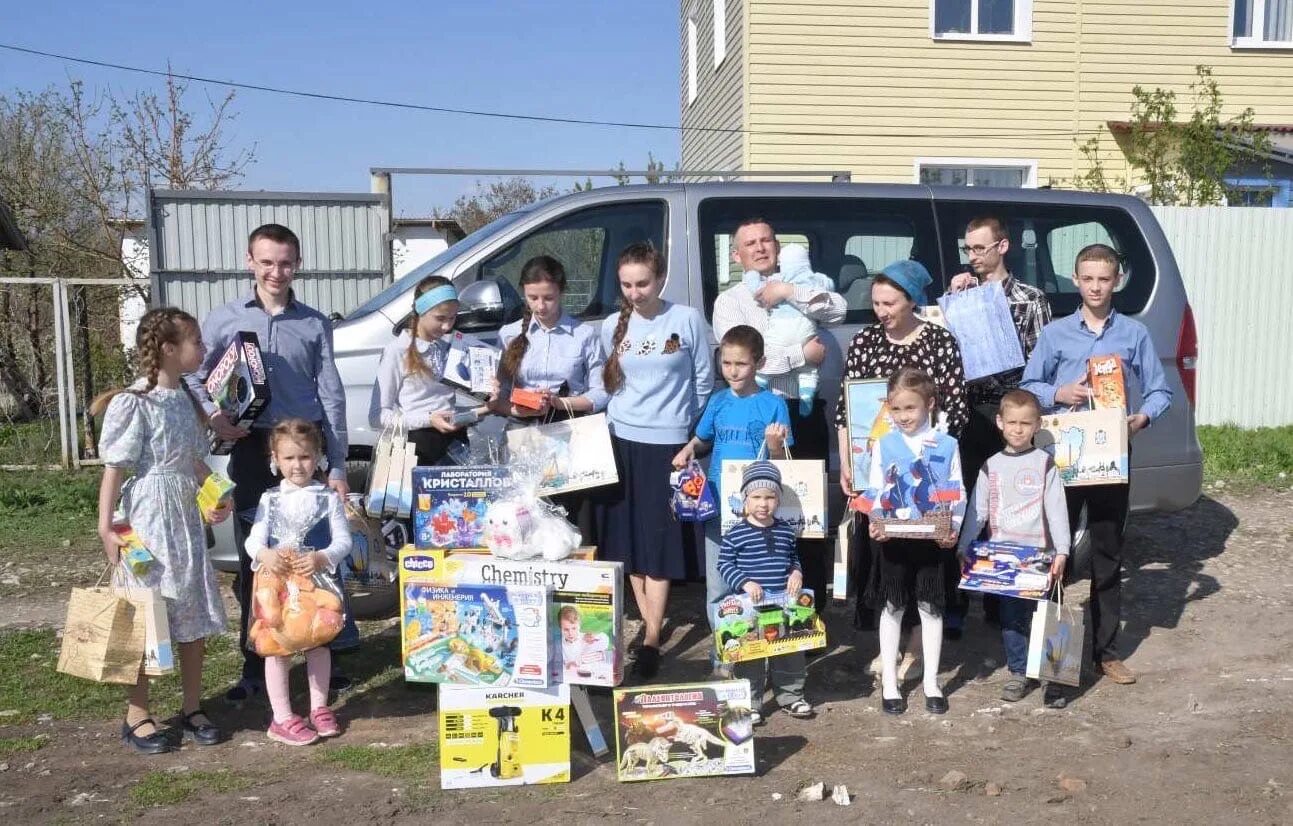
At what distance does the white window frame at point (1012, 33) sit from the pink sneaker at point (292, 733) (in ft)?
40.9

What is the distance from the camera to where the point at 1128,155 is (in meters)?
14.2

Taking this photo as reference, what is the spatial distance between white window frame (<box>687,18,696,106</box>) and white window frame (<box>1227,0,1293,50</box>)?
764 cm

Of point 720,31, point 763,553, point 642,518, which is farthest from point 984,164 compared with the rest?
point 763,553

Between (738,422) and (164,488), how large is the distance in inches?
85.1

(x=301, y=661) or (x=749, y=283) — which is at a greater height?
(x=749, y=283)

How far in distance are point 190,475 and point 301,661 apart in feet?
4.48

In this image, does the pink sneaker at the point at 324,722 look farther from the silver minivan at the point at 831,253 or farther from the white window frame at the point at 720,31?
the white window frame at the point at 720,31

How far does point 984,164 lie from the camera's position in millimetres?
14406

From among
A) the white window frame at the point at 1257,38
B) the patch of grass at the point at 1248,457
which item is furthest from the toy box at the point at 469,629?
the white window frame at the point at 1257,38

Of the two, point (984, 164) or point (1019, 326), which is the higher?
point (984, 164)

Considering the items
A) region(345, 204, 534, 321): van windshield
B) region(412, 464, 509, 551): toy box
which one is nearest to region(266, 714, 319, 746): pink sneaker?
region(412, 464, 509, 551): toy box

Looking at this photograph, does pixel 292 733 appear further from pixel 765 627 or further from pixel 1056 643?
pixel 1056 643

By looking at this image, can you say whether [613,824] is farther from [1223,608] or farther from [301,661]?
[1223,608]

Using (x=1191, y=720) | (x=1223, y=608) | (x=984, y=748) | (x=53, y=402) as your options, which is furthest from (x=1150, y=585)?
(x=53, y=402)
